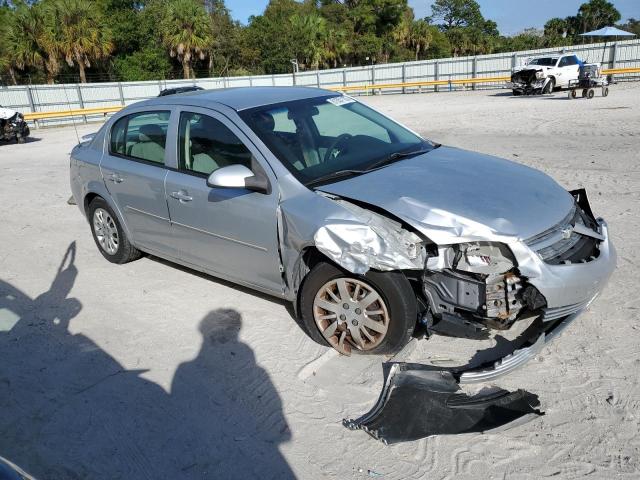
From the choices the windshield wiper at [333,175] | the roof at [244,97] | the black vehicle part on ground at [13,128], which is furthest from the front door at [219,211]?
the black vehicle part on ground at [13,128]

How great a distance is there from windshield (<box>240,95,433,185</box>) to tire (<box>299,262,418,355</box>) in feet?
2.36

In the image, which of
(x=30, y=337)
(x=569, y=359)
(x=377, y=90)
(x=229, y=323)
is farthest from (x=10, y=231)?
(x=377, y=90)

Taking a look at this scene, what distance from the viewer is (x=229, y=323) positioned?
4.54 m

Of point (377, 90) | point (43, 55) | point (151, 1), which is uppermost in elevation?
point (151, 1)

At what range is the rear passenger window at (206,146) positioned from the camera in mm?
4328

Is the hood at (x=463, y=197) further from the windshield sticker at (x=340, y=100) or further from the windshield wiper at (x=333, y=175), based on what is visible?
the windshield sticker at (x=340, y=100)

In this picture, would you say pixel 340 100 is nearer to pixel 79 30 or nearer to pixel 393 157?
pixel 393 157

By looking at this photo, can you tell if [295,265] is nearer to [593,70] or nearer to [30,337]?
[30,337]

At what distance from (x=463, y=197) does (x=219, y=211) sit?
185 centimetres

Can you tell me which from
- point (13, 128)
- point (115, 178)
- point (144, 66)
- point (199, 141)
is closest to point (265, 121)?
point (199, 141)

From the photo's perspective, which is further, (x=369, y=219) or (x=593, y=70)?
(x=593, y=70)

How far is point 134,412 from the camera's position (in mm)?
3477

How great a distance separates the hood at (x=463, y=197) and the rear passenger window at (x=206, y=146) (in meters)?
0.87

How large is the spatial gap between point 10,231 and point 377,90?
3297 cm
